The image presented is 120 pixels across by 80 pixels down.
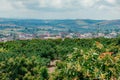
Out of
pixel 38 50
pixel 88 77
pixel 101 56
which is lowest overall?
pixel 38 50

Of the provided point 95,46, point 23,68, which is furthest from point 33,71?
point 95,46

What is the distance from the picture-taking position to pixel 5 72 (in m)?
79.5

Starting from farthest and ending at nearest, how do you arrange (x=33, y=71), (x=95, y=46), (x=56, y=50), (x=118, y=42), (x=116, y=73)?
(x=118, y=42)
(x=56, y=50)
(x=33, y=71)
(x=95, y=46)
(x=116, y=73)

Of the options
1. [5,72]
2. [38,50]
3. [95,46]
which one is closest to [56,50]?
[38,50]

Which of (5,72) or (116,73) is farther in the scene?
(5,72)

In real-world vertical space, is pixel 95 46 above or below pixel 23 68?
above

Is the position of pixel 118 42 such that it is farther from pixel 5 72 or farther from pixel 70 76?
pixel 70 76

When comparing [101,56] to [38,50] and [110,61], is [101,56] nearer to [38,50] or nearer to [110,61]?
[110,61]

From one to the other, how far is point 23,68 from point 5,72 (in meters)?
4.70

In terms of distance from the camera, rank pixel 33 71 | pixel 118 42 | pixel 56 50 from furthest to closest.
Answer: pixel 118 42, pixel 56 50, pixel 33 71

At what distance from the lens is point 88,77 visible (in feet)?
66.5

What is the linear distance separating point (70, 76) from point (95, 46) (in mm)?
3265

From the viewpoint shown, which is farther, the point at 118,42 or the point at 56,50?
the point at 118,42

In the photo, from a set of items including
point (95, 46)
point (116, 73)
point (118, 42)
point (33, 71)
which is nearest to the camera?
point (116, 73)
